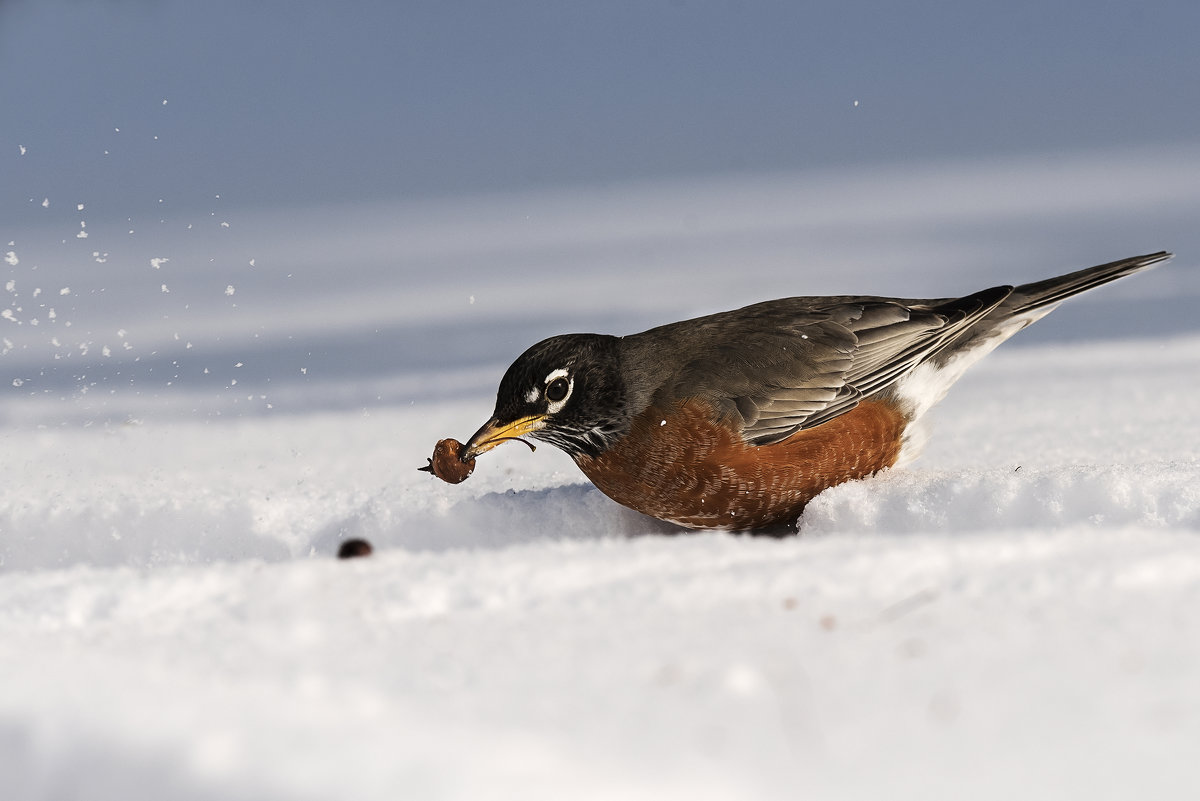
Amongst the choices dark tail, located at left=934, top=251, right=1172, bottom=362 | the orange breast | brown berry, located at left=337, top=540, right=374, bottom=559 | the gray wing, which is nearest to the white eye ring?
the orange breast

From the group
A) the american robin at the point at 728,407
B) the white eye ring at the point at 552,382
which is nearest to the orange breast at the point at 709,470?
the american robin at the point at 728,407

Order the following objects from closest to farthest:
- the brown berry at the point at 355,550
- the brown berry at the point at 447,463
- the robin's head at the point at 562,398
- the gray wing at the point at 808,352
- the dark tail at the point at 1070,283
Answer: the brown berry at the point at 355,550 < the robin's head at the point at 562,398 < the gray wing at the point at 808,352 < the brown berry at the point at 447,463 < the dark tail at the point at 1070,283

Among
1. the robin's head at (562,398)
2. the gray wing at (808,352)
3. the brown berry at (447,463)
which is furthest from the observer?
the brown berry at (447,463)

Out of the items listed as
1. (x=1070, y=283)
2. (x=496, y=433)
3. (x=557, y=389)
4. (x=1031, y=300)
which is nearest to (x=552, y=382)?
(x=557, y=389)

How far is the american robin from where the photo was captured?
5.47 meters

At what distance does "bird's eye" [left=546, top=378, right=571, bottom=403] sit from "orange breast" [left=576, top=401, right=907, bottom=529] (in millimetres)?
340

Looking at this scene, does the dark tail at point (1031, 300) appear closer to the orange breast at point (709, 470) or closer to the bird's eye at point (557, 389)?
the orange breast at point (709, 470)

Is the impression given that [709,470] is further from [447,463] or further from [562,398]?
[447,463]

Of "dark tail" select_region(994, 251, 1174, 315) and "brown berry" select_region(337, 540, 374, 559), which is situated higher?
"dark tail" select_region(994, 251, 1174, 315)

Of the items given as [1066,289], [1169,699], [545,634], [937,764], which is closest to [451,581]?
[545,634]

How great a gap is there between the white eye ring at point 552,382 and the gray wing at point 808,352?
50 cm

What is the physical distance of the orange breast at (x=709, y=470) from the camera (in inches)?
215

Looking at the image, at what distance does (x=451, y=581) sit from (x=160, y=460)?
573cm

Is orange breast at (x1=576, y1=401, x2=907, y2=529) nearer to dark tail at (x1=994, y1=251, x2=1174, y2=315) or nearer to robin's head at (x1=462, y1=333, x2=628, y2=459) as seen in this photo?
robin's head at (x1=462, y1=333, x2=628, y2=459)
